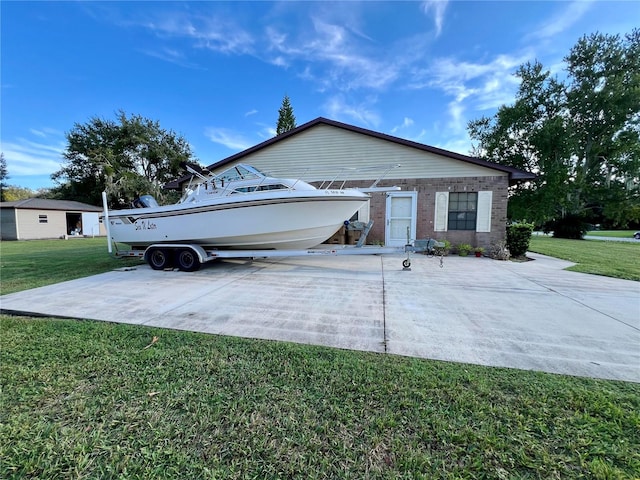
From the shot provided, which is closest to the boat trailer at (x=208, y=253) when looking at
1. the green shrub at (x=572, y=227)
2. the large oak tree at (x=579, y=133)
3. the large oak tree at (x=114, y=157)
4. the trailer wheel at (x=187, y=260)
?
the trailer wheel at (x=187, y=260)

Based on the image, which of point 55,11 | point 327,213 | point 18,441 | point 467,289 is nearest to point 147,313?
point 18,441

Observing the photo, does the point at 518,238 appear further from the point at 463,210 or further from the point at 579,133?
the point at 579,133

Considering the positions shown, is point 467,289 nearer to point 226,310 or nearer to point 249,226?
point 226,310

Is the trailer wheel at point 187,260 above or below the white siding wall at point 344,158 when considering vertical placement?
below

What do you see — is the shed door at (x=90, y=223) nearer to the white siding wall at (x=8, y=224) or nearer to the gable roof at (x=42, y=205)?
the gable roof at (x=42, y=205)

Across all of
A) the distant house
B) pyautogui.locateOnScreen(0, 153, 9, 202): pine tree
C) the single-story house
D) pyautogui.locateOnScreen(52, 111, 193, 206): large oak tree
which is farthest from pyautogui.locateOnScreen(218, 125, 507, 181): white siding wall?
pyautogui.locateOnScreen(0, 153, 9, 202): pine tree

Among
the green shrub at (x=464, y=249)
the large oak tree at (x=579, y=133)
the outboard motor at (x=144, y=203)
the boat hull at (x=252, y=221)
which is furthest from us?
the large oak tree at (x=579, y=133)

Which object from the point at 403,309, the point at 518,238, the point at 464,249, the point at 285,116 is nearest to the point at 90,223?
the point at 285,116

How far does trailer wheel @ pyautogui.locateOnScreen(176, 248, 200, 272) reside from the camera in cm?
626

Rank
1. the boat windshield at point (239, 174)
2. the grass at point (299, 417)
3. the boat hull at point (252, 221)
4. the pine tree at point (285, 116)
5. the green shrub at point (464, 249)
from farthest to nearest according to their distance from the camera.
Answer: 1. the pine tree at point (285, 116)
2. the green shrub at point (464, 249)
3. the boat windshield at point (239, 174)
4. the boat hull at point (252, 221)
5. the grass at point (299, 417)

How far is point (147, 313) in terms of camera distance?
3502mm

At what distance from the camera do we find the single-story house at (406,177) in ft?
28.1

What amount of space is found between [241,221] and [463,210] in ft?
24.4

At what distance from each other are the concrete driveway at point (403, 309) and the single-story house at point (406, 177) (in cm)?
311
